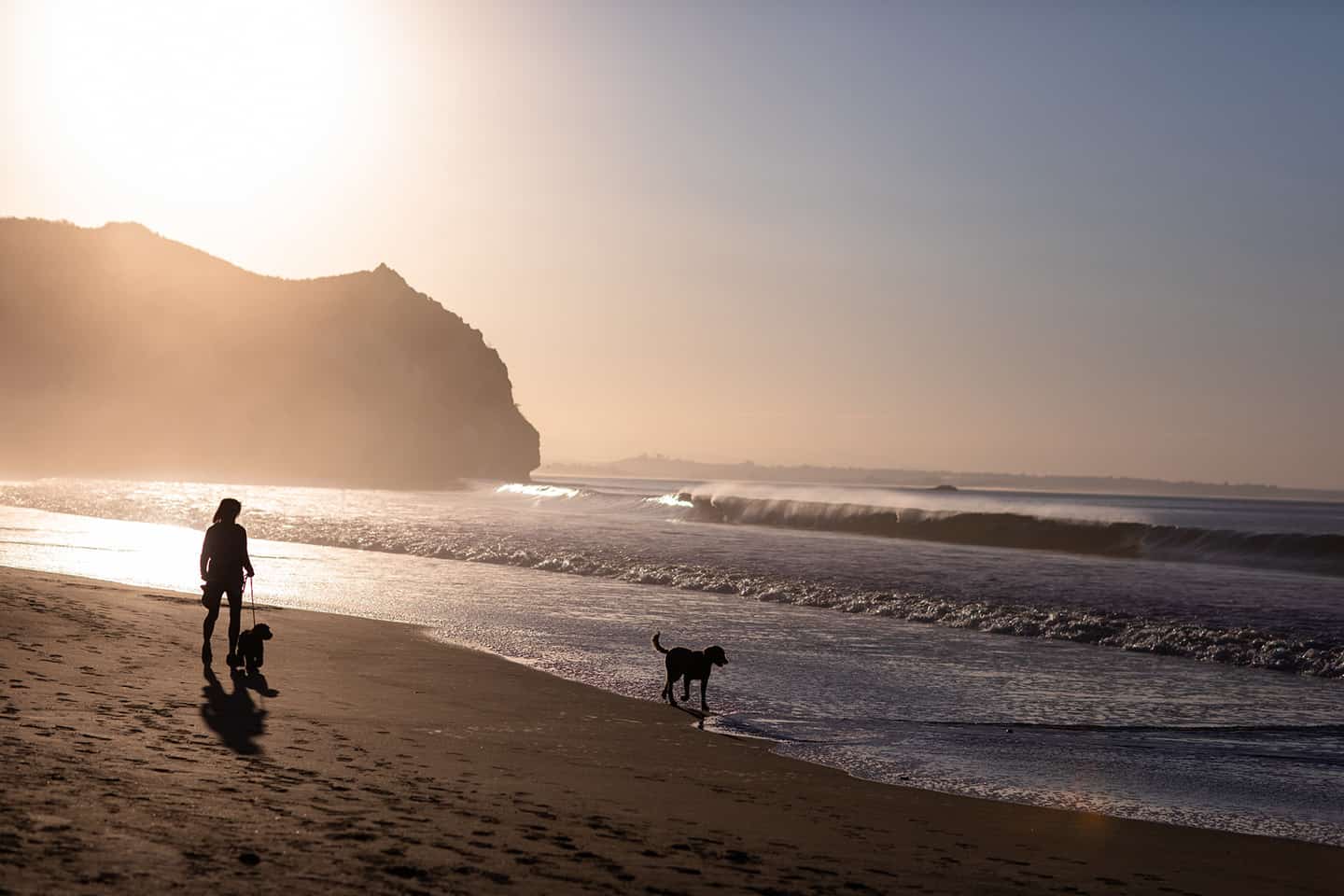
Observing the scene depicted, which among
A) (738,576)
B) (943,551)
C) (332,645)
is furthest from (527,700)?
(943,551)

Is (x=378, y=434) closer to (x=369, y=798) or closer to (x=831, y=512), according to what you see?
(x=831, y=512)

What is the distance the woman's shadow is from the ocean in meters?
0.91

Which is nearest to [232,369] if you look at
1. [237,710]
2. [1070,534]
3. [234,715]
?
[1070,534]

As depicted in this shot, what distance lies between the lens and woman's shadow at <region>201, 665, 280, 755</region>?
7957 mm

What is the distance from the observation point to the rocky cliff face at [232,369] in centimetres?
14503

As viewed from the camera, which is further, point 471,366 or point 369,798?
point 471,366

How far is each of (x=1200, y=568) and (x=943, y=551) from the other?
7.69 metres

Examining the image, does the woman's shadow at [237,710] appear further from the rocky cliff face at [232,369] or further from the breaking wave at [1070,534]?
the rocky cliff face at [232,369]

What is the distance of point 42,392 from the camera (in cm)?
14400

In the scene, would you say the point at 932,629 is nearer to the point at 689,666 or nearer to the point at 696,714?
the point at 689,666

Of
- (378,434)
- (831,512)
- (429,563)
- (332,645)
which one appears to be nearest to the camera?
(332,645)

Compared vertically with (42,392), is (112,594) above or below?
below

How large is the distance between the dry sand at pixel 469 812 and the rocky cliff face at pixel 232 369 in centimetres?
13724

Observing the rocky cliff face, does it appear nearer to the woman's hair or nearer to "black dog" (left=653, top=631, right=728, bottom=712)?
the woman's hair
